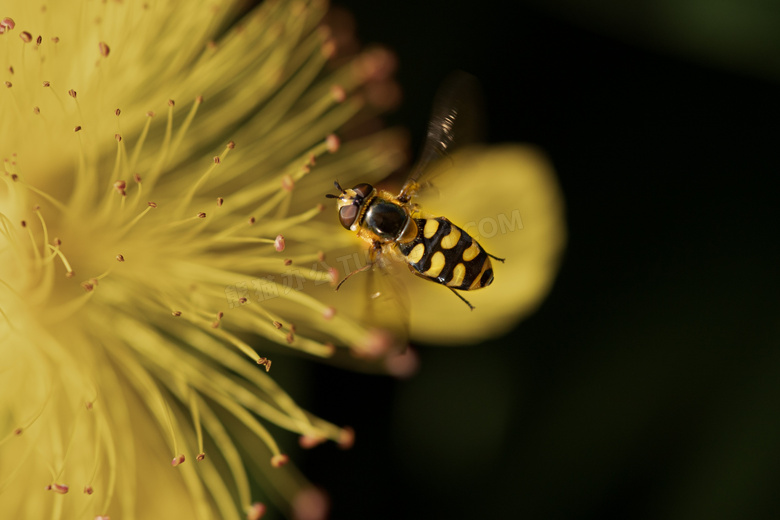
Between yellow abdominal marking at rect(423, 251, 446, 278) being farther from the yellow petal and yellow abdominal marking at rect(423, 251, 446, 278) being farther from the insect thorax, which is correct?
the yellow petal

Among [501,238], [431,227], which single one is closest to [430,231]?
[431,227]

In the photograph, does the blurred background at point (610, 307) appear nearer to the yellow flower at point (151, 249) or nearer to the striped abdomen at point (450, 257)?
the yellow flower at point (151, 249)

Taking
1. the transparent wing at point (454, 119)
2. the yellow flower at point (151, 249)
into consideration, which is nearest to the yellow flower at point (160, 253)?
the yellow flower at point (151, 249)

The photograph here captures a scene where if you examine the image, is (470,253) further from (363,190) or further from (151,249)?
(151,249)

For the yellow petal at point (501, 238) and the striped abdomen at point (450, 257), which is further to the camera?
the yellow petal at point (501, 238)

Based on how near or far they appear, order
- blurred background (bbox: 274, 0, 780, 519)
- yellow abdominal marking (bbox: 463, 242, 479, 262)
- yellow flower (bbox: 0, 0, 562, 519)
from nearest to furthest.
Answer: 1. yellow abdominal marking (bbox: 463, 242, 479, 262)
2. yellow flower (bbox: 0, 0, 562, 519)
3. blurred background (bbox: 274, 0, 780, 519)

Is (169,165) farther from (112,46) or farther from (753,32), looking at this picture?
(753,32)

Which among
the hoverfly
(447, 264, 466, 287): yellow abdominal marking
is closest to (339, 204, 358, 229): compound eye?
the hoverfly

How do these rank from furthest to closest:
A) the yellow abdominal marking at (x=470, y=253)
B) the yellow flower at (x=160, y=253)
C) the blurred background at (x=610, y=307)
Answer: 1. the blurred background at (x=610, y=307)
2. the yellow flower at (x=160, y=253)
3. the yellow abdominal marking at (x=470, y=253)
